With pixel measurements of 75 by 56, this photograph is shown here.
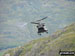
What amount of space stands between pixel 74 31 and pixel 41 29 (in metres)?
143

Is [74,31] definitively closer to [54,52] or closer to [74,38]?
[74,38]

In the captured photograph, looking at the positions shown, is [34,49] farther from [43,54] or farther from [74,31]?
[74,31]

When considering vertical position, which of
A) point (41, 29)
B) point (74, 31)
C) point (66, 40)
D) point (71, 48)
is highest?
point (74, 31)

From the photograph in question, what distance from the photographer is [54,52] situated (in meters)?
157

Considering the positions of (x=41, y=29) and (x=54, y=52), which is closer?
(x=41, y=29)

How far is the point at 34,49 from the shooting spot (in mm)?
184375

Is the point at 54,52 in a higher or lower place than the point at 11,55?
Answer: lower

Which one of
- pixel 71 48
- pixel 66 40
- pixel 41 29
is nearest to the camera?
pixel 41 29

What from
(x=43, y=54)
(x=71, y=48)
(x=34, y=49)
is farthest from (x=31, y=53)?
(x=71, y=48)

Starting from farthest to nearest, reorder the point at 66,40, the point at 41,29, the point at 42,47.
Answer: the point at 42,47 → the point at 66,40 → the point at 41,29

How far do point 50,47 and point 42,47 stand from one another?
42.7 ft

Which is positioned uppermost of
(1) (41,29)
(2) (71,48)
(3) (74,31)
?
(3) (74,31)

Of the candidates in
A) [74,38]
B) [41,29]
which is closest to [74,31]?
[74,38]

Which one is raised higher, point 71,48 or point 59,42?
point 59,42
